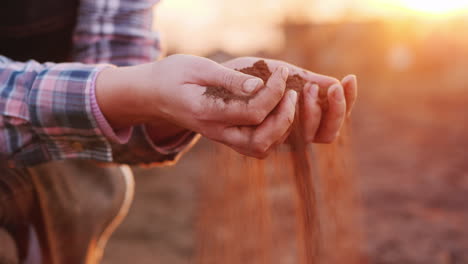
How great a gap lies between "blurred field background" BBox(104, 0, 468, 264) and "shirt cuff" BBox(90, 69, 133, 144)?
64 cm

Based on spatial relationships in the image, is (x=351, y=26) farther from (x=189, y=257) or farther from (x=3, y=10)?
(x=3, y=10)

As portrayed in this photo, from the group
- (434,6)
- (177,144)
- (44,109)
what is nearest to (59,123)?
(44,109)

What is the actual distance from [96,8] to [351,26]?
15.7ft

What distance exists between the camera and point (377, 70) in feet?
17.2

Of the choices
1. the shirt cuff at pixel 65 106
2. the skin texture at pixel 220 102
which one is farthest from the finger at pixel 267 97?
the shirt cuff at pixel 65 106

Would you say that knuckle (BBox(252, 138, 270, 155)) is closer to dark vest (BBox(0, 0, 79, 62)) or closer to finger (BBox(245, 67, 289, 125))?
finger (BBox(245, 67, 289, 125))

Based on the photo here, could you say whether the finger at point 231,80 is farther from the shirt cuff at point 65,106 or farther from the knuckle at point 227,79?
the shirt cuff at point 65,106

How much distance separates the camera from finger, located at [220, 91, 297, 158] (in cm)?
53

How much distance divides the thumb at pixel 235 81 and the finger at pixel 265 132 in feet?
0.13

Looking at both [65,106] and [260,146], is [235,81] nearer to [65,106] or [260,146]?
[260,146]

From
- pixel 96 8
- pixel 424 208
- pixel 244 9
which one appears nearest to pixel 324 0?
pixel 244 9

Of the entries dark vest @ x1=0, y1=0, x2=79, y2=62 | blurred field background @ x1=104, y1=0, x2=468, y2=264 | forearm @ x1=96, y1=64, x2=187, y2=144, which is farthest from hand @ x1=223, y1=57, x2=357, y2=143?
blurred field background @ x1=104, y1=0, x2=468, y2=264

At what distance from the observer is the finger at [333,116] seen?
0.59 m

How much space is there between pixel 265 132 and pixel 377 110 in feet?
13.5
